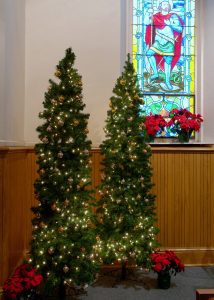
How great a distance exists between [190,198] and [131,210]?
1.03m

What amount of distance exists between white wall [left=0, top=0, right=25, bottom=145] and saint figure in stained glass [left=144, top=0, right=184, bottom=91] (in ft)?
5.85

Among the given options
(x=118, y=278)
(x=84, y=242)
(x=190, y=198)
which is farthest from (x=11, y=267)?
(x=190, y=198)

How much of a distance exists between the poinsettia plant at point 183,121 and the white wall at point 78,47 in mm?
926

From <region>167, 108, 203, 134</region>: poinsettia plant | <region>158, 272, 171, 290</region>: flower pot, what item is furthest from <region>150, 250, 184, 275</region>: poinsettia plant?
<region>167, 108, 203, 134</region>: poinsettia plant

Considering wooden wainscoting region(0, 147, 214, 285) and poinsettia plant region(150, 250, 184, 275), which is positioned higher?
wooden wainscoting region(0, 147, 214, 285)

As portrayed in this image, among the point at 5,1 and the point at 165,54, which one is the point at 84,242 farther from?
the point at 165,54

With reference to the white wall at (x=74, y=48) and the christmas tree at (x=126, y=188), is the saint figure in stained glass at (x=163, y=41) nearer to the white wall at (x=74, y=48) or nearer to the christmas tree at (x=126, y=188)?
the white wall at (x=74, y=48)

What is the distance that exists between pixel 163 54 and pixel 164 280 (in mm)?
3051

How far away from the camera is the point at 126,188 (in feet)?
12.1

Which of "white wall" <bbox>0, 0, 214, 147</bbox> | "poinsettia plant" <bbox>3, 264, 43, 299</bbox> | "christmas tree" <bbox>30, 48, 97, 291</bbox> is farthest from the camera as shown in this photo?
"white wall" <bbox>0, 0, 214, 147</bbox>

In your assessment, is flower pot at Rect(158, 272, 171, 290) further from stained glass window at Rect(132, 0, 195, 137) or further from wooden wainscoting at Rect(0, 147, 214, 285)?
stained glass window at Rect(132, 0, 195, 137)

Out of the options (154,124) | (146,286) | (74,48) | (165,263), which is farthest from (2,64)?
(146,286)

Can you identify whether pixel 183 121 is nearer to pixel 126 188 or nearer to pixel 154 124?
pixel 154 124

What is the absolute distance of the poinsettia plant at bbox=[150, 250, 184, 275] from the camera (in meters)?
3.57
